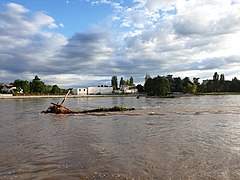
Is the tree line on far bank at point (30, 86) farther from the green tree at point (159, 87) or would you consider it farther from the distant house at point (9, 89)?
the green tree at point (159, 87)

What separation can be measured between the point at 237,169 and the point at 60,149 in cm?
898

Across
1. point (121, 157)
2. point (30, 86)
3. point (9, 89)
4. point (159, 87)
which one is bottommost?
point (121, 157)

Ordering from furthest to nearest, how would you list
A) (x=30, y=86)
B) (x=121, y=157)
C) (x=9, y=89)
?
(x=9, y=89) < (x=30, y=86) < (x=121, y=157)

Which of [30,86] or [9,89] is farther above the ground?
[30,86]

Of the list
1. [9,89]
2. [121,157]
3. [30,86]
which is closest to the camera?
[121,157]

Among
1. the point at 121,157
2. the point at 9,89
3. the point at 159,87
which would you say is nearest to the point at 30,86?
the point at 9,89

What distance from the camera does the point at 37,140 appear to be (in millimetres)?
17812

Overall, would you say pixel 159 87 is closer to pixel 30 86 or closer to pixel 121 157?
pixel 30 86

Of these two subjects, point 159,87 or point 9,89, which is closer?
point 159,87

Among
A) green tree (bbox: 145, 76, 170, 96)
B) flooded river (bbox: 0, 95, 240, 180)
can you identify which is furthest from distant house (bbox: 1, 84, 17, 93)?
flooded river (bbox: 0, 95, 240, 180)

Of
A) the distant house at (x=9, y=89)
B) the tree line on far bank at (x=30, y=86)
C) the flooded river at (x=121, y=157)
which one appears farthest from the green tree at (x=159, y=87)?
the flooded river at (x=121, y=157)

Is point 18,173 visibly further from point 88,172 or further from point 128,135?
point 128,135

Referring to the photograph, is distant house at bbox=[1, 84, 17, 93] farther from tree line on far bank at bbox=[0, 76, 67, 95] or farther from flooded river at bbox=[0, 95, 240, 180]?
flooded river at bbox=[0, 95, 240, 180]

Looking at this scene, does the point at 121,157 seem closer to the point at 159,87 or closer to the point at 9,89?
the point at 159,87
